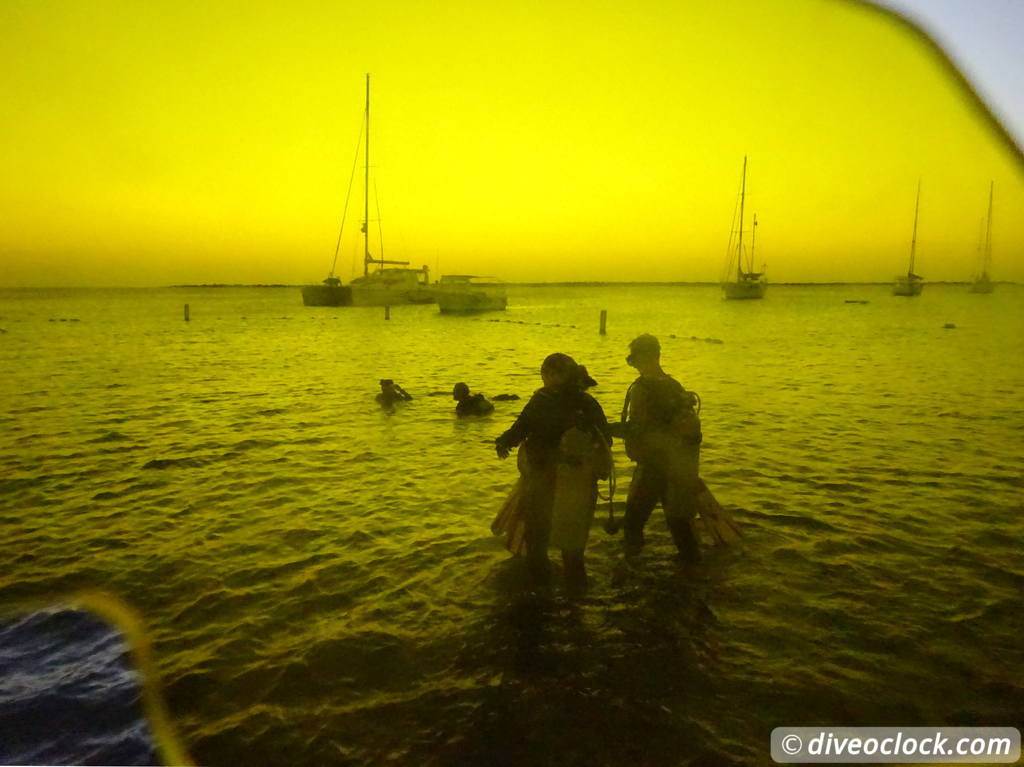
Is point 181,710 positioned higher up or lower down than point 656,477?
lower down

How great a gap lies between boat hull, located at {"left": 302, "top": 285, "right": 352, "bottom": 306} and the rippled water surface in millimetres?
59725

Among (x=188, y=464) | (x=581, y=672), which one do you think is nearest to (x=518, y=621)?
(x=581, y=672)

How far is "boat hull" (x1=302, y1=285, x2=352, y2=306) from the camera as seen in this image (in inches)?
2891

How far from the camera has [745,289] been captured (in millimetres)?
100438

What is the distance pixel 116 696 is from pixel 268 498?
4.72 m

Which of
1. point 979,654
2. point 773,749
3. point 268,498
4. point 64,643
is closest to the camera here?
point 773,749

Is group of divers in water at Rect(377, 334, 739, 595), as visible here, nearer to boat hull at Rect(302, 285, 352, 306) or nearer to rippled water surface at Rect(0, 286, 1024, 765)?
rippled water surface at Rect(0, 286, 1024, 765)

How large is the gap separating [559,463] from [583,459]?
21 cm

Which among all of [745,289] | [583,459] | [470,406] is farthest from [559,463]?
[745,289]

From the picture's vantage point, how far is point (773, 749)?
12.2 ft

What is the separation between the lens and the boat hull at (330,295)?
73.4 m

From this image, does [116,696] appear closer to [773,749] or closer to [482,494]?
[773,749]

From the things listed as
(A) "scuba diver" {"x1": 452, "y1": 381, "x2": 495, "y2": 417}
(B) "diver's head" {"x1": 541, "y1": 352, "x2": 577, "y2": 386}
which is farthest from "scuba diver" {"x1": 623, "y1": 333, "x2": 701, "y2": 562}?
(A) "scuba diver" {"x1": 452, "y1": 381, "x2": 495, "y2": 417}

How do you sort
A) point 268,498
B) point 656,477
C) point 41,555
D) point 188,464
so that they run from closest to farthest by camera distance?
point 656,477
point 41,555
point 268,498
point 188,464
